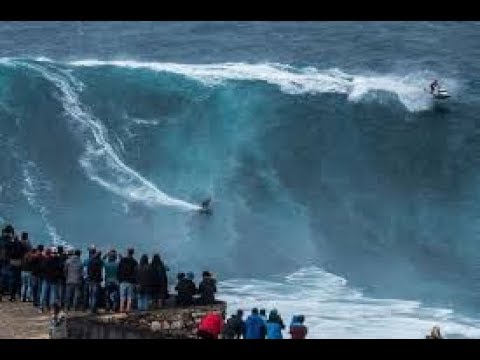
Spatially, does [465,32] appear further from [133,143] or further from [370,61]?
[133,143]

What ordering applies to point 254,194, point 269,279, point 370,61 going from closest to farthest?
point 269,279
point 254,194
point 370,61

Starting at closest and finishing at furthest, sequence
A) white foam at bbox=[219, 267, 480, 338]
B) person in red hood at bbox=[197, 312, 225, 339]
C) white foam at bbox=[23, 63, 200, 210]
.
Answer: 1. person in red hood at bbox=[197, 312, 225, 339]
2. white foam at bbox=[219, 267, 480, 338]
3. white foam at bbox=[23, 63, 200, 210]

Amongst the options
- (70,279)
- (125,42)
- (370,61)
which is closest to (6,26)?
(125,42)

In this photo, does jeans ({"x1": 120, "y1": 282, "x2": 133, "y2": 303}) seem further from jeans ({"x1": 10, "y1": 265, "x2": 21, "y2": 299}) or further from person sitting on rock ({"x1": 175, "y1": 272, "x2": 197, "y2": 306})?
jeans ({"x1": 10, "y1": 265, "x2": 21, "y2": 299})

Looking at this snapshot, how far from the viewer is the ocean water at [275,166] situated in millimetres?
34875

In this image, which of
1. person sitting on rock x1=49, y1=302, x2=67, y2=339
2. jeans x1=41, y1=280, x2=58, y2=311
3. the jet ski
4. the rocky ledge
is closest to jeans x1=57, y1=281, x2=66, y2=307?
jeans x1=41, y1=280, x2=58, y2=311

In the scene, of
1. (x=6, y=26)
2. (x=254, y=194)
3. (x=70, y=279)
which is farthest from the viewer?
(x=6, y=26)

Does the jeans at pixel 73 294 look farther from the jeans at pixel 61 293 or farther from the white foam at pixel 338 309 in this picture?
the white foam at pixel 338 309

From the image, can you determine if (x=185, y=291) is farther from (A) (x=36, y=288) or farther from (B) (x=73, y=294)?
(A) (x=36, y=288)

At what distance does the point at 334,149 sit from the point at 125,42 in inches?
864

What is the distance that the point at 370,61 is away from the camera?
58.2 metres

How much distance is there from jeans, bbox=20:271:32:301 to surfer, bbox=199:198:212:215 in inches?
742

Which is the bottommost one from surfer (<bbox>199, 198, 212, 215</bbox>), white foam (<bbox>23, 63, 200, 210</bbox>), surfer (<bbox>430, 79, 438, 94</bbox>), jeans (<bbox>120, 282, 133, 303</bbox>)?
jeans (<bbox>120, 282, 133, 303</bbox>)

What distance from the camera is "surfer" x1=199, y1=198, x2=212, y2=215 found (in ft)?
134
